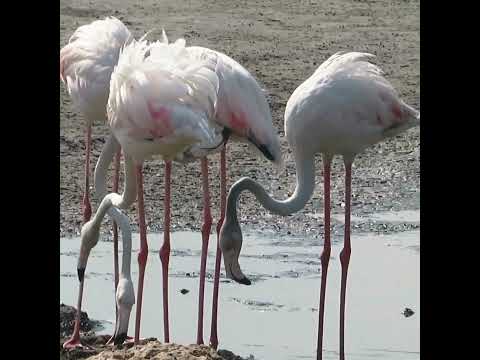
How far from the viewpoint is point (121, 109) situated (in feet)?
23.4

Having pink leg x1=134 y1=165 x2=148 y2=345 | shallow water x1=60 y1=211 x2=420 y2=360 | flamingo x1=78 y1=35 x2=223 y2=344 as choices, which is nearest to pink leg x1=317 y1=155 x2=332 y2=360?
shallow water x1=60 y1=211 x2=420 y2=360

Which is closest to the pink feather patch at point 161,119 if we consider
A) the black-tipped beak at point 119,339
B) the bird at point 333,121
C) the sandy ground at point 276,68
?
the bird at point 333,121

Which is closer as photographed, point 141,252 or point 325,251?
point 141,252

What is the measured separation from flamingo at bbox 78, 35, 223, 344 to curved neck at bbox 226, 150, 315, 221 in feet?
1.08

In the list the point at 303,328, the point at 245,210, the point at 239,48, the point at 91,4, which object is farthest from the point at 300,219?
the point at 91,4

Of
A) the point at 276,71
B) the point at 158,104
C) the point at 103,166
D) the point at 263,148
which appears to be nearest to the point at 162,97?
the point at 158,104

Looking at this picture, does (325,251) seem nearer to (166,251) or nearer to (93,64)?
(166,251)

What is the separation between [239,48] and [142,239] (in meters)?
6.64

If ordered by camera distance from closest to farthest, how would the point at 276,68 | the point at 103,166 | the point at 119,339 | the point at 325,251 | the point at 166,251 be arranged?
the point at 119,339, the point at 166,251, the point at 325,251, the point at 103,166, the point at 276,68

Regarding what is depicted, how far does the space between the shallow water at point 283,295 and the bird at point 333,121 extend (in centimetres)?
29

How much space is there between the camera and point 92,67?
7.86m

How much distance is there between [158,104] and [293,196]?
3.32 feet

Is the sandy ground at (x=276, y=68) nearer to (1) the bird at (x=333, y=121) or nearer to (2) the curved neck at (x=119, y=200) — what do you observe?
(2) the curved neck at (x=119, y=200)
